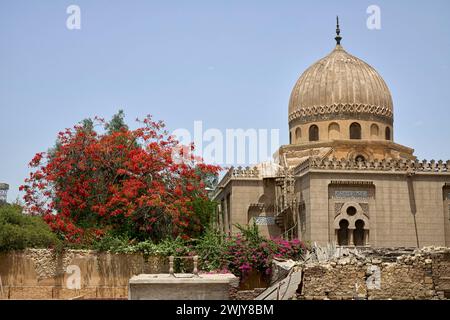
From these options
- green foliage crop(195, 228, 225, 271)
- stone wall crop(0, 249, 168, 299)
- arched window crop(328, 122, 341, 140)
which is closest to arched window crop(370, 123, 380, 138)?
arched window crop(328, 122, 341, 140)

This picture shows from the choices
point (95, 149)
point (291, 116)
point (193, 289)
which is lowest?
point (193, 289)

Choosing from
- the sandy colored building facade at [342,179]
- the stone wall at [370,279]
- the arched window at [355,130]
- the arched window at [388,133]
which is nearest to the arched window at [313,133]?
the sandy colored building facade at [342,179]

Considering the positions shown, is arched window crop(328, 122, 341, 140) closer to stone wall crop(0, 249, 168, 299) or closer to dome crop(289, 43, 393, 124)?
dome crop(289, 43, 393, 124)

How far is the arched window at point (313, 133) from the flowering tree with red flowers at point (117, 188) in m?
9.93

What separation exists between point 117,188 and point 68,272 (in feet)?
12.4

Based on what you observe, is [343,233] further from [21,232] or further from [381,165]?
[21,232]

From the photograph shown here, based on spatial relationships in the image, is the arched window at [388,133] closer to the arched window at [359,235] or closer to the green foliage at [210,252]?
the arched window at [359,235]

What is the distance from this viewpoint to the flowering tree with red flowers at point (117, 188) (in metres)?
27.7

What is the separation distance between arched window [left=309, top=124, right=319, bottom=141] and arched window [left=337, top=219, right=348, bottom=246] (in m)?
7.22

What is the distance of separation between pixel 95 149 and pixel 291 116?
1448 cm
